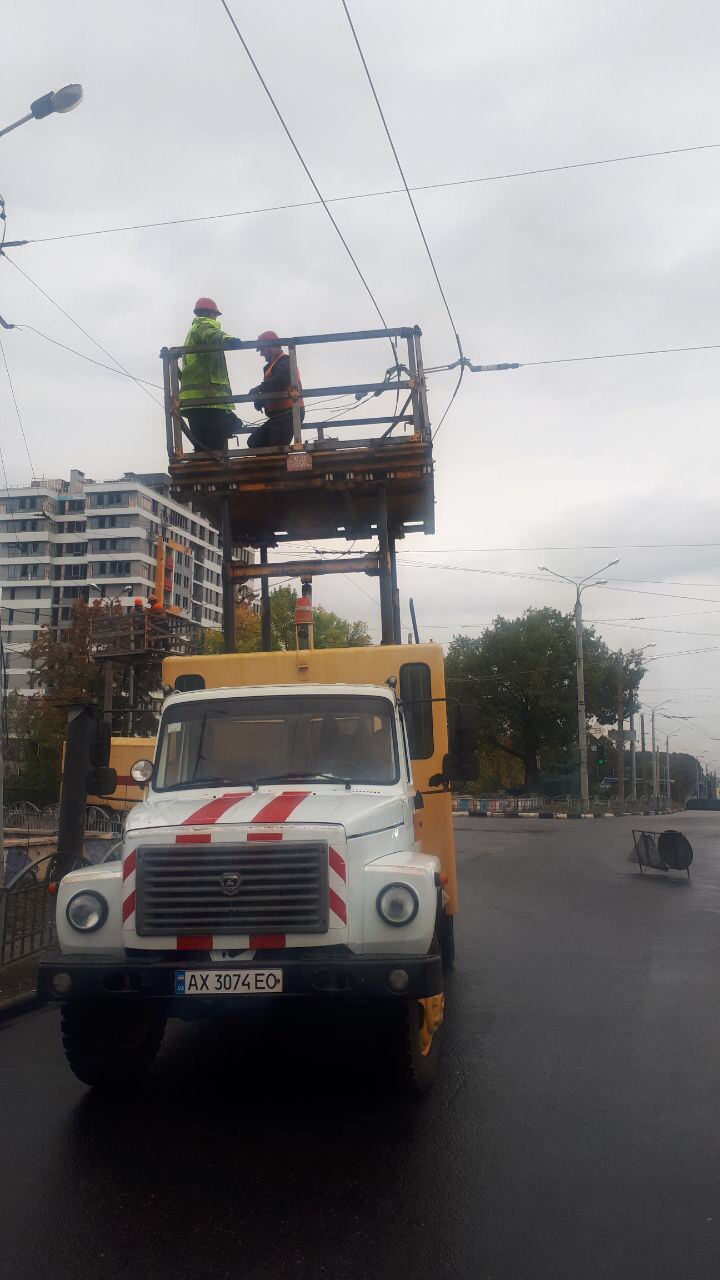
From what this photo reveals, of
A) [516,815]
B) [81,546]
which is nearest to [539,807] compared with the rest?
[516,815]

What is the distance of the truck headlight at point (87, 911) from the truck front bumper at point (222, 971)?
195 mm

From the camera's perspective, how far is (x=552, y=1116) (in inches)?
214

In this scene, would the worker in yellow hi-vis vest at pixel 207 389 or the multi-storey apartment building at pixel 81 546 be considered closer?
the worker in yellow hi-vis vest at pixel 207 389

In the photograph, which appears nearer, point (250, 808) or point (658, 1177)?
point (658, 1177)

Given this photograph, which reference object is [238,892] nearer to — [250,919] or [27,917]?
[250,919]

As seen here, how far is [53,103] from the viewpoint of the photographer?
1002 cm

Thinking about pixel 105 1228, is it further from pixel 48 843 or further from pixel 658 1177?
pixel 48 843

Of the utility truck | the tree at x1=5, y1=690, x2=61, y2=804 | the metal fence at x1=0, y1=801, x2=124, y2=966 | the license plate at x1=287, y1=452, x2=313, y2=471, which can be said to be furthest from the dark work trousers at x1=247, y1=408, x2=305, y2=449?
the tree at x1=5, y1=690, x2=61, y2=804

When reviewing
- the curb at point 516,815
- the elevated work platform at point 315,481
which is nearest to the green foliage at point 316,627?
the curb at point 516,815

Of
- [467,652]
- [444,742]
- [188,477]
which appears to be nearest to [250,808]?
[444,742]

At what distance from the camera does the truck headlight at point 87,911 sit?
219 inches

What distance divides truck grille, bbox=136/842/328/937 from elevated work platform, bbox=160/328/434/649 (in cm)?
536

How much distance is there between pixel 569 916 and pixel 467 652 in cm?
6286

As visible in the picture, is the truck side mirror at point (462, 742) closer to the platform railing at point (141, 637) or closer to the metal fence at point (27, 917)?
the metal fence at point (27, 917)
